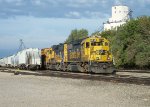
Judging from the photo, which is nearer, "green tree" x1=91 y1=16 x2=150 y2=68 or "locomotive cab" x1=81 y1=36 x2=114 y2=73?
"locomotive cab" x1=81 y1=36 x2=114 y2=73

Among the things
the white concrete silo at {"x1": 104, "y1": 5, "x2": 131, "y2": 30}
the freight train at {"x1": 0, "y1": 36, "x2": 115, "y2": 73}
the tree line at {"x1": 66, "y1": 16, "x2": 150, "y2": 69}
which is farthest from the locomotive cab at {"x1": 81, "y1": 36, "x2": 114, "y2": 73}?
the white concrete silo at {"x1": 104, "y1": 5, "x2": 131, "y2": 30}

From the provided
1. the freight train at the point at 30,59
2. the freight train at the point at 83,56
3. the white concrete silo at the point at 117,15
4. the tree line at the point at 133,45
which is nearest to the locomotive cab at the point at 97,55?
the freight train at the point at 83,56

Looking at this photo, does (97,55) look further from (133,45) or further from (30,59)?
(30,59)

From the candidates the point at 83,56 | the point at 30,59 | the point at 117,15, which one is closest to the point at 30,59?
the point at 30,59

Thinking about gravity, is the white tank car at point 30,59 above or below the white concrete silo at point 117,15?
below

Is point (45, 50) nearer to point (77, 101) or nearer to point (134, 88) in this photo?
point (134, 88)

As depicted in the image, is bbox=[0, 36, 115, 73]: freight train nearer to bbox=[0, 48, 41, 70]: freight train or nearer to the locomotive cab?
the locomotive cab

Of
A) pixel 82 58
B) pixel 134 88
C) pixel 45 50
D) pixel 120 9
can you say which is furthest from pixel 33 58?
pixel 120 9

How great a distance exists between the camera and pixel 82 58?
32.3m

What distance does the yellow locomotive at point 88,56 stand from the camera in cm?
3000

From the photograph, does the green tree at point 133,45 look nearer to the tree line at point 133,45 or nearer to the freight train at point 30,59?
the tree line at point 133,45

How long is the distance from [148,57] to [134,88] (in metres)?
27.8

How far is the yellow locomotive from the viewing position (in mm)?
30000

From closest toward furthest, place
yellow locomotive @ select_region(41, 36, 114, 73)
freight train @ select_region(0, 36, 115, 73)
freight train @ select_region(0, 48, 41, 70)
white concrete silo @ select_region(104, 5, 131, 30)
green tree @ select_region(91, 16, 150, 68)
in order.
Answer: yellow locomotive @ select_region(41, 36, 114, 73), freight train @ select_region(0, 36, 115, 73), green tree @ select_region(91, 16, 150, 68), freight train @ select_region(0, 48, 41, 70), white concrete silo @ select_region(104, 5, 131, 30)
